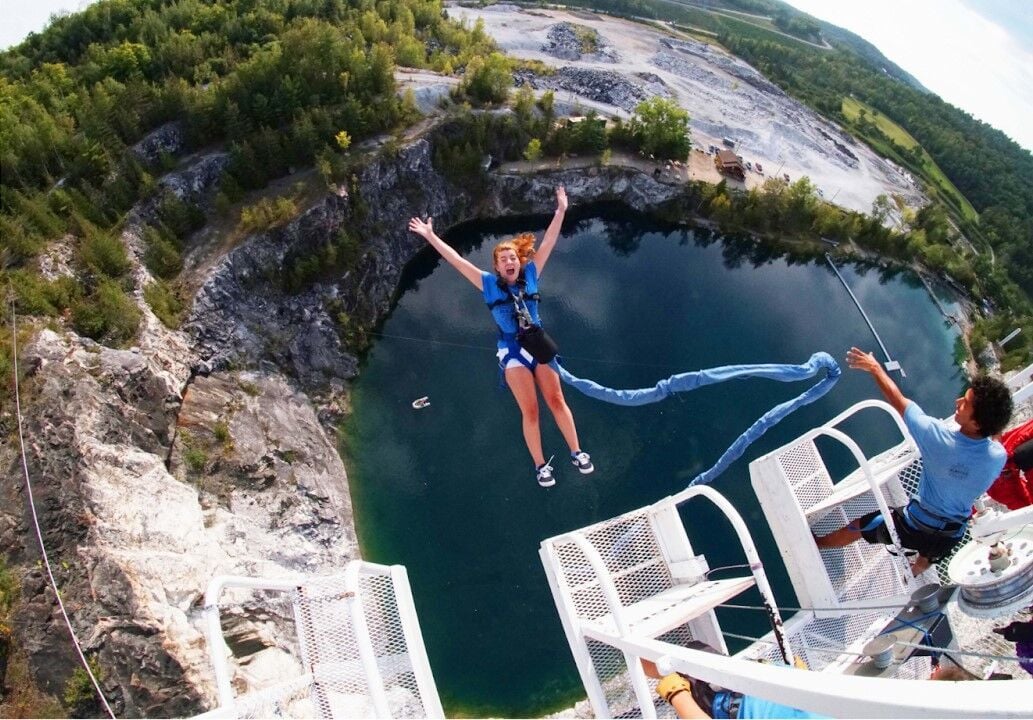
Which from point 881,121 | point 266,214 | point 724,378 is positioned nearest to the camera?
point 724,378

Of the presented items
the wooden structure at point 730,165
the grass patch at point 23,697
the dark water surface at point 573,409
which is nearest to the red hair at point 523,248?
the grass patch at point 23,697

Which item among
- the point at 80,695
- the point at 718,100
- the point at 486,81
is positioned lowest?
the point at 80,695

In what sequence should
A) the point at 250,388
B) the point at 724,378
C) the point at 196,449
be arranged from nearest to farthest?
the point at 724,378, the point at 196,449, the point at 250,388

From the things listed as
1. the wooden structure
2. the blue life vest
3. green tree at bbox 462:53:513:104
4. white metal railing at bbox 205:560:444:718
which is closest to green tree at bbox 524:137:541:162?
green tree at bbox 462:53:513:104

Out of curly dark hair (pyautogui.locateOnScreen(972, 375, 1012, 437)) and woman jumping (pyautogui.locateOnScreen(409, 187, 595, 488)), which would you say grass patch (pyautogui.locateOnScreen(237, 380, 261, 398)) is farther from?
curly dark hair (pyautogui.locateOnScreen(972, 375, 1012, 437))

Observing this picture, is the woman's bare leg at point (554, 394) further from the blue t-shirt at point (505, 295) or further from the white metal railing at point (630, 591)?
the white metal railing at point (630, 591)

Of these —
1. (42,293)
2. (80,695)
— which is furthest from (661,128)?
(80,695)

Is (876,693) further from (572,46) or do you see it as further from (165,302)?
(572,46)
